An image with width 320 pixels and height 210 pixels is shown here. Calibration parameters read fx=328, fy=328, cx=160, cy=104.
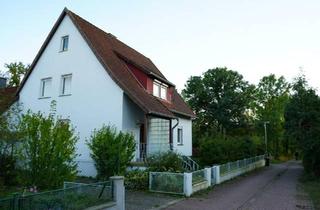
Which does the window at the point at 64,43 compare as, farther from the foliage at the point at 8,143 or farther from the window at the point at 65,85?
the foliage at the point at 8,143

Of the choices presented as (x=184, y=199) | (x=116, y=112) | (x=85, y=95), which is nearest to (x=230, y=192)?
(x=184, y=199)

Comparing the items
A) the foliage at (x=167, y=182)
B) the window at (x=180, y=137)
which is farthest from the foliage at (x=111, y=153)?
the window at (x=180, y=137)

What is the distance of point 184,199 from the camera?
13.3 meters

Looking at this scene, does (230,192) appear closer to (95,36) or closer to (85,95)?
(85,95)

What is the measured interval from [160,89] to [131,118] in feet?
15.9

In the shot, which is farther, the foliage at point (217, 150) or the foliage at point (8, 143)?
the foliage at point (217, 150)

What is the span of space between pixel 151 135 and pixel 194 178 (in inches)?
241

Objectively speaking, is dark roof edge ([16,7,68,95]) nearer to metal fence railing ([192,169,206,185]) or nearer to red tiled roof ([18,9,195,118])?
red tiled roof ([18,9,195,118])

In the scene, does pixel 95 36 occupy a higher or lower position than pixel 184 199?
higher

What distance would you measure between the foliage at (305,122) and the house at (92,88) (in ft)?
25.9

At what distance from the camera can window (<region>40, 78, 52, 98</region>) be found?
69.6 ft

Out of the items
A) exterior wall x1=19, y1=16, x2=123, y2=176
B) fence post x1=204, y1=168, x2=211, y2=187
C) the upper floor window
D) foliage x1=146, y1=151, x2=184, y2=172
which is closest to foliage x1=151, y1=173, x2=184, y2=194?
foliage x1=146, y1=151, x2=184, y2=172

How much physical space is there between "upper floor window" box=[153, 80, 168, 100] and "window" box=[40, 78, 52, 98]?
684cm

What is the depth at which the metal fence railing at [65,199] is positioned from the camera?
22.7ft
